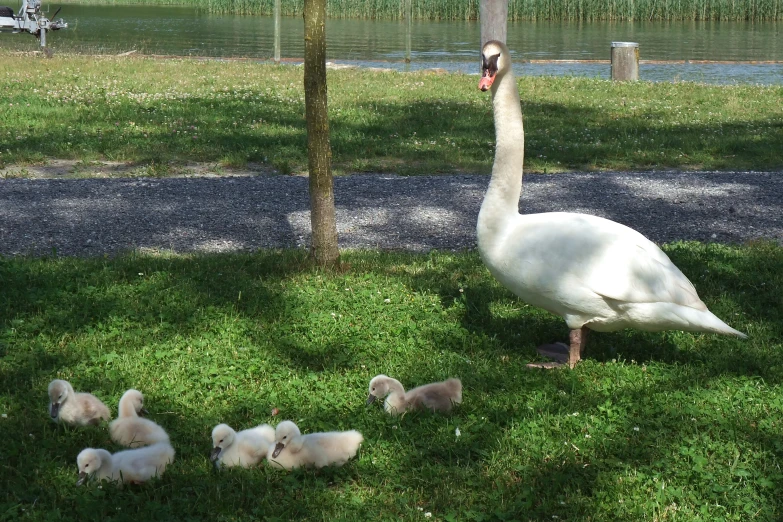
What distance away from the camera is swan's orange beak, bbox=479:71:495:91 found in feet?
16.2

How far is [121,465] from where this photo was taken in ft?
12.7

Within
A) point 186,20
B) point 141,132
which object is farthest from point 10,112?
point 186,20

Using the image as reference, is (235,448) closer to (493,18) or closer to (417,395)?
(417,395)

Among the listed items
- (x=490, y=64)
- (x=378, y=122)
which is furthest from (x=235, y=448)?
(x=378, y=122)

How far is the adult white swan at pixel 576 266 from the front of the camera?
4750 mm

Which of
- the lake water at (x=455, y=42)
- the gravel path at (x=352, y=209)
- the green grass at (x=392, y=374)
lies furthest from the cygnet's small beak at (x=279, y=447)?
the lake water at (x=455, y=42)

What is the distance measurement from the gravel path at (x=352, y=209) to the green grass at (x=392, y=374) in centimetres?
90

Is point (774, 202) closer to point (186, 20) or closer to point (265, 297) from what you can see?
point (265, 297)

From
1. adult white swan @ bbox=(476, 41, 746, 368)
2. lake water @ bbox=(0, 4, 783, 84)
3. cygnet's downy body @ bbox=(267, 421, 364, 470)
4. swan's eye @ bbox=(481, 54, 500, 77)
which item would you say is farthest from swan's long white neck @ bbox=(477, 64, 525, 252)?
lake water @ bbox=(0, 4, 783, 84)

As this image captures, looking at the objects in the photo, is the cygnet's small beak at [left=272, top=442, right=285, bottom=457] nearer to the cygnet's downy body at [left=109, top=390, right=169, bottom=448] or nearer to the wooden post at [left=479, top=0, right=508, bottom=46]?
the cygnet's downy body at [left=109, top=390, right=169, bottom=448]

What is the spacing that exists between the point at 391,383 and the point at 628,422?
117 cm

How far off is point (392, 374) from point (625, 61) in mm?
16521

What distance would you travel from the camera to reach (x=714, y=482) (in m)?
3.94

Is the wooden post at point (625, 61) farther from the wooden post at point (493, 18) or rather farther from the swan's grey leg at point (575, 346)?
the swan's grey leg at point (575, 346)
